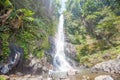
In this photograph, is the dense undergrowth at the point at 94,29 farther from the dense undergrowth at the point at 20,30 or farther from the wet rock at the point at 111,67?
the dense undergrowth at the point at 20,30

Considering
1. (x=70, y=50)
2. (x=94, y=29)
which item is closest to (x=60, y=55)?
(x=70, y=50)

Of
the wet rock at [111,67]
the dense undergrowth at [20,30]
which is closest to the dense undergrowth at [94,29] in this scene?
the wet rock at [111,67]

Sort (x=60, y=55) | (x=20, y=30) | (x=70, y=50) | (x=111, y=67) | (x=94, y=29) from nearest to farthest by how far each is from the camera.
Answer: (x=20, y=30)
(x=111, y=67)
(x=60, y=55)
(x=70, y=50)
(x=94, y=29)

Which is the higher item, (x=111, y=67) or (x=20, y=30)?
(x=20, y=30)

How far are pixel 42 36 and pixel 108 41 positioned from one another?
1030 centimetres

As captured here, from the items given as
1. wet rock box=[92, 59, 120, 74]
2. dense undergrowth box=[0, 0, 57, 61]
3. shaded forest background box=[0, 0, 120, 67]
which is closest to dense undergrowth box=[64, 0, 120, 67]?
shaded forest background box=[0, 0, 120, 67]

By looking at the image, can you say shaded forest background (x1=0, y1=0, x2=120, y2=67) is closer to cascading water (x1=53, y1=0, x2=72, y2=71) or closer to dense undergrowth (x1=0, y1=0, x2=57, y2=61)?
dense undergrowth (x1=0, y1=0, x2=57, y2=61)

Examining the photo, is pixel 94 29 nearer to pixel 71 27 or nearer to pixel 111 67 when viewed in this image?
pixel 71 27

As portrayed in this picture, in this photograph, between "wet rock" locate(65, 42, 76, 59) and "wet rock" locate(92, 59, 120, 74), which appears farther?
"wet rock" locate(65, 42, 76, 59)

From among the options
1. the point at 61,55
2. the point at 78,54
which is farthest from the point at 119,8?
the point at 61,55

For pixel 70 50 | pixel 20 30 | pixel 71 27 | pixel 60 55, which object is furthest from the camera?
pixel 71 27

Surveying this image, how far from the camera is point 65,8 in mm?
39125

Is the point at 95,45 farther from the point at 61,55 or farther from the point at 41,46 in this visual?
the point at 41,46

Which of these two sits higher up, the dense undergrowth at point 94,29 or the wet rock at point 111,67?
the dense undergrowth at point 94,29
